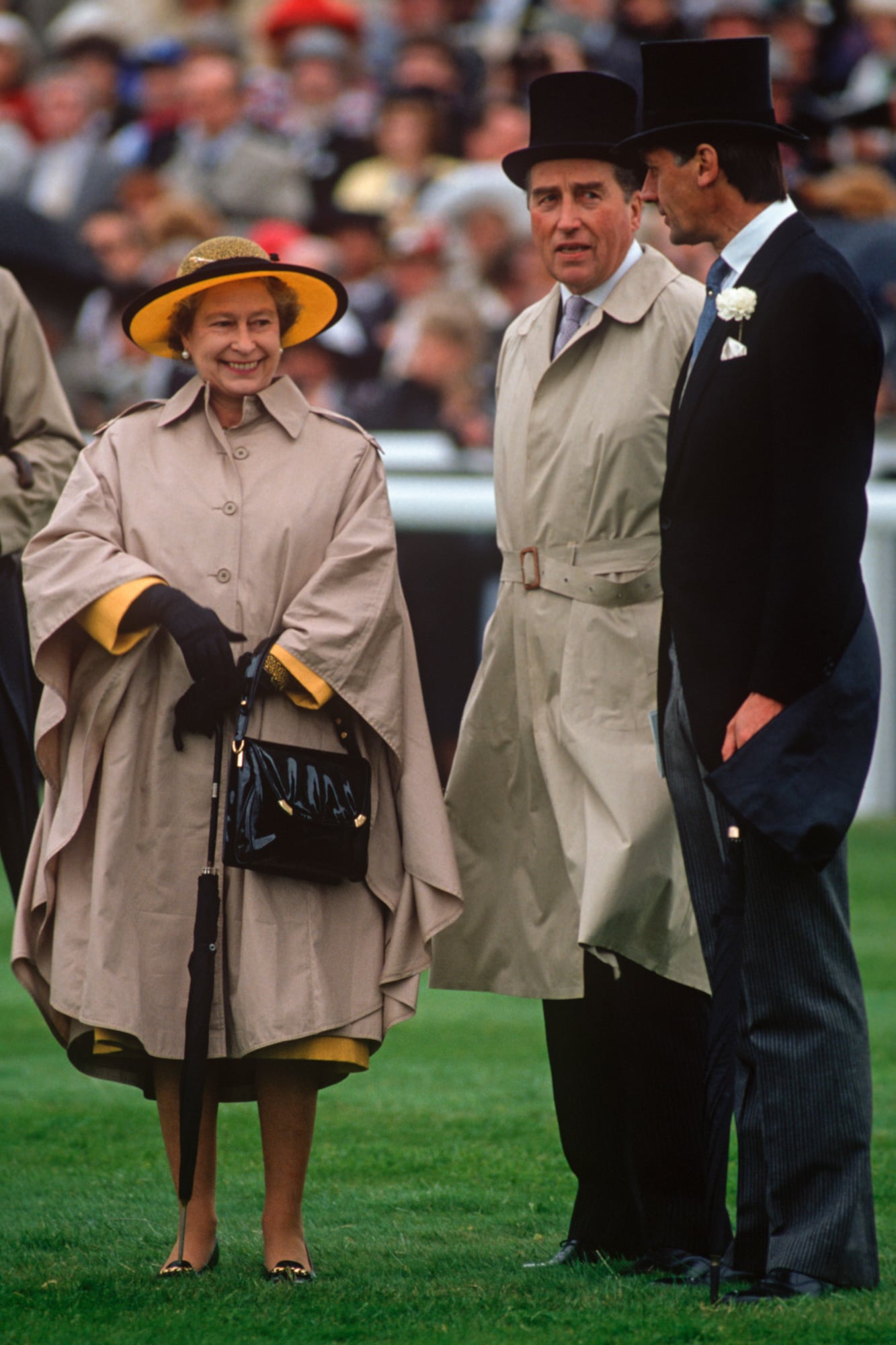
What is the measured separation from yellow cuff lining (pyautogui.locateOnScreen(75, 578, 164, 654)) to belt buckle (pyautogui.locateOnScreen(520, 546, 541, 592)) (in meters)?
0.79

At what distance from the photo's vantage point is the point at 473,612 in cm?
1031

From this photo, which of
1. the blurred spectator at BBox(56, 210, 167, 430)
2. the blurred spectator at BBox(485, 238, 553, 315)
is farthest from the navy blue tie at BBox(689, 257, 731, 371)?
the blurred spectator at BBox(485, 238, 553, 315)

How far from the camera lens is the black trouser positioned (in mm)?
4551

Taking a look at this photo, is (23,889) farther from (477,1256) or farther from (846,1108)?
(846,1108)

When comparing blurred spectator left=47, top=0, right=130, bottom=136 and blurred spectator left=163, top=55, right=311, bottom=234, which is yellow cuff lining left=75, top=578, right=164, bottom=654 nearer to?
blurred spectator left=163, top=55, right=311, bottom=234

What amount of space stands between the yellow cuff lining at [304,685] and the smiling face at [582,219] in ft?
3.41

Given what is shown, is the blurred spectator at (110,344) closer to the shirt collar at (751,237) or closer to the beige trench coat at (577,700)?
the beige trench coat at (577,700)

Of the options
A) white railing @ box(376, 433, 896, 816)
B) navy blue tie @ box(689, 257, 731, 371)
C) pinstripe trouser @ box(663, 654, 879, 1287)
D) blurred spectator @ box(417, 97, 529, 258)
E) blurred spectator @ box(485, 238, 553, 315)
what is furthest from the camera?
blurred spectator @ box(417, 97, 529, 258)

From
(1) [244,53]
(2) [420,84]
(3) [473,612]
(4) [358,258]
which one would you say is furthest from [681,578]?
(1) [244,53]

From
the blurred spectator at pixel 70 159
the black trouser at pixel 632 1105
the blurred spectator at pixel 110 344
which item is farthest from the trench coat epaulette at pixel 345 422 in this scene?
the blurred spectator at pixel 70 159

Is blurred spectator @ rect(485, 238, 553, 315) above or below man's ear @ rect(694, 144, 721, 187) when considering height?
above

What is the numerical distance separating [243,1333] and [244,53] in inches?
514

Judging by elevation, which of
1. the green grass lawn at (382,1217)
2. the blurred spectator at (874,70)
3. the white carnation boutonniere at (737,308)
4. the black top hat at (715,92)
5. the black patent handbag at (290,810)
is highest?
the blurred spectator at (874,70)

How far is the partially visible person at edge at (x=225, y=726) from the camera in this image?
436cm
